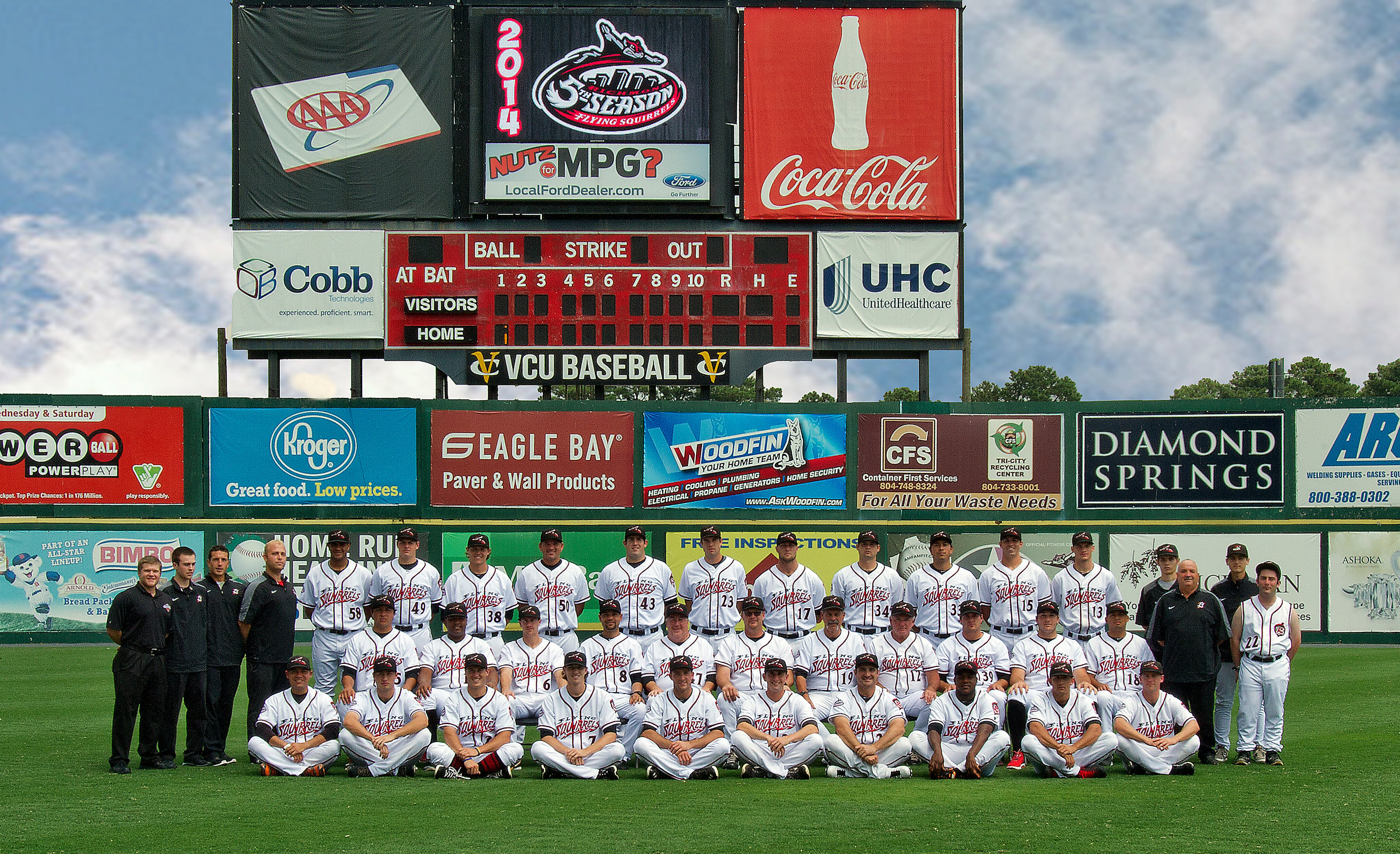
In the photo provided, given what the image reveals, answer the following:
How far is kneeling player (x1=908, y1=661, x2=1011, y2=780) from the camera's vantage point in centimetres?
940

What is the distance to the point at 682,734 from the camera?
963cm

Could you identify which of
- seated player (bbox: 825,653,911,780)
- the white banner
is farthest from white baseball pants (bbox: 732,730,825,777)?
the white banner

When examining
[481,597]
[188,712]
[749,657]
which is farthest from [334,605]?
[749,657]

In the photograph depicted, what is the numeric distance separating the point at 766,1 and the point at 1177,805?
16066mm

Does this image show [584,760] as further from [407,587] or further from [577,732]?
[407,587]

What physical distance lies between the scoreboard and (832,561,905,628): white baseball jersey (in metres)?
9.16

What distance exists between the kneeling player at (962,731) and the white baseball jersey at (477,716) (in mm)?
3035

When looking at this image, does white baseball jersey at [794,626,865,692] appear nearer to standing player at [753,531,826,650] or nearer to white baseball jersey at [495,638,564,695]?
standing player at [753,531,826,650]

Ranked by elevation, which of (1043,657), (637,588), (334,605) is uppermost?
(637,588)

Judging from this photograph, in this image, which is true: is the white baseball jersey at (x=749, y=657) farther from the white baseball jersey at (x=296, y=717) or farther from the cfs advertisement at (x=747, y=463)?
the cfs advertisement at (x=747, y=463)

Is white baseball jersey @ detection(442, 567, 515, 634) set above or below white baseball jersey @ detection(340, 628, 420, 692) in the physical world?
above

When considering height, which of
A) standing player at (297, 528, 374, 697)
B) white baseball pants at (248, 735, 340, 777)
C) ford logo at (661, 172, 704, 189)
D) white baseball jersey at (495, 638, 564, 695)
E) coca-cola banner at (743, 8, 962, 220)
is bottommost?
white baseball pants at (248, 735, 340, 777)

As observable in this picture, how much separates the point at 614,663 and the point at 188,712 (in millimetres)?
3306

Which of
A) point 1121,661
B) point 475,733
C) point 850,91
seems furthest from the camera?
point 850,91
